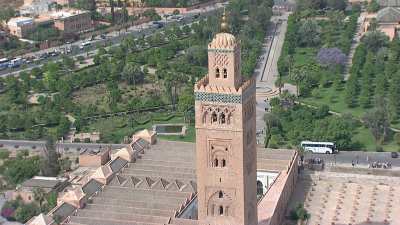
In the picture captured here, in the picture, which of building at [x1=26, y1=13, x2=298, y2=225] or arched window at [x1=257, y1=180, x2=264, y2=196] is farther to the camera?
arched window at [x1=257, y1=180, x2=264, y2=196]

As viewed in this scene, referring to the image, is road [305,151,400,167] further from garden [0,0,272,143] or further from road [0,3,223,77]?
road [0,3,223,77]

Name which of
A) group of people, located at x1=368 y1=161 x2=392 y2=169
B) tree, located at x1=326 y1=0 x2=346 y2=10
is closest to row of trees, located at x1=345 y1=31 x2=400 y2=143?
group of people, located at x1=368 y1=161 x2=392 y2=169

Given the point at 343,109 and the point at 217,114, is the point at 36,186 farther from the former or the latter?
the point at 343,109

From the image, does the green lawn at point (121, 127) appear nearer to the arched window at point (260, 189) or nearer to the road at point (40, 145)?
the road at point (40, 145)

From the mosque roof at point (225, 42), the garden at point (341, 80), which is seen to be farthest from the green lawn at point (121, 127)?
the mosque roof at point (225, 42)

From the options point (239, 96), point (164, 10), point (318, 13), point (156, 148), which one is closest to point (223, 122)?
point (239, 96)

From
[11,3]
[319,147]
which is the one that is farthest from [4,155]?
[11,3]
